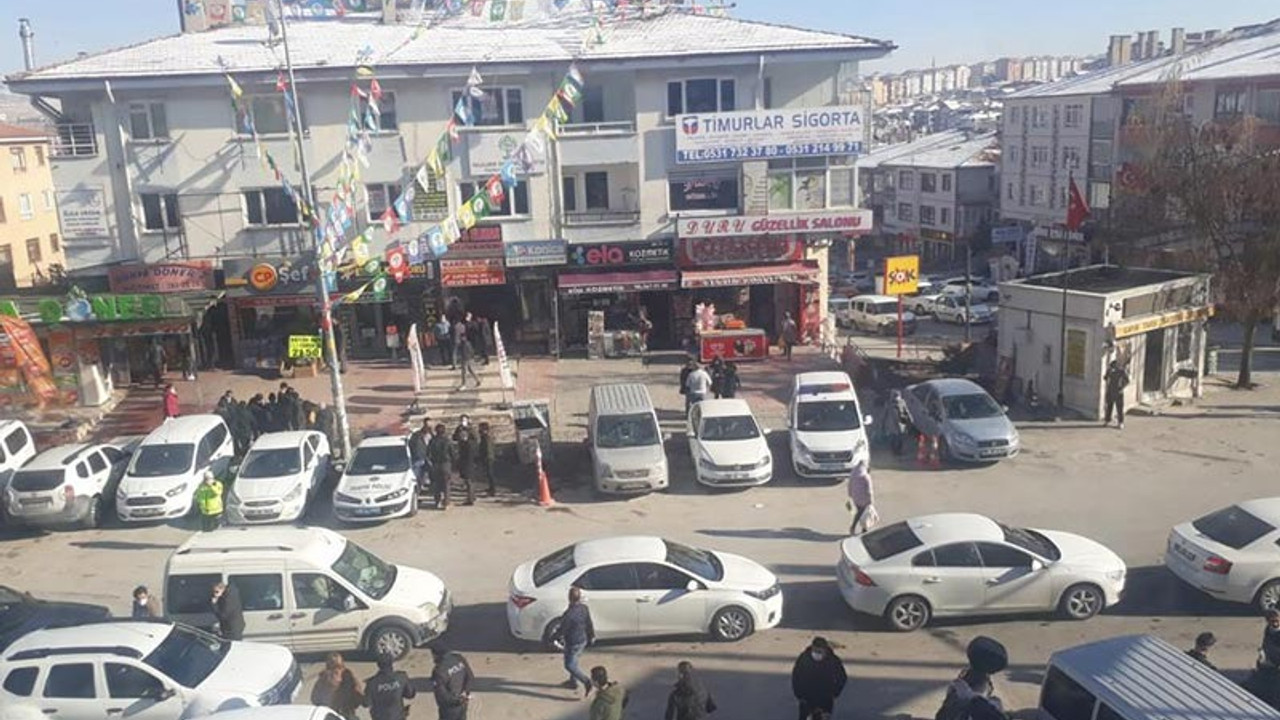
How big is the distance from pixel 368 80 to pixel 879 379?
17.2m

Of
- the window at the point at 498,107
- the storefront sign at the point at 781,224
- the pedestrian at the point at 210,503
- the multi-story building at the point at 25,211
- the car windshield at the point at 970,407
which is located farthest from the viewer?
the multi-story building at the point at 25,211

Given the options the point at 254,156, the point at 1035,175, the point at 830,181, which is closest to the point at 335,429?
the point at 254,156

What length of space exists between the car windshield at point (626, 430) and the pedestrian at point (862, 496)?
4.77 meters

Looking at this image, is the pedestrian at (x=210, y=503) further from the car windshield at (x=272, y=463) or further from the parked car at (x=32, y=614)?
the parked car at (x=32, y=614)

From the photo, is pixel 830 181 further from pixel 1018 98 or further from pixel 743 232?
pixel 1018 98

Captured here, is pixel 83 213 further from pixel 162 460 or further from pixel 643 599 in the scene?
pixel 643 599

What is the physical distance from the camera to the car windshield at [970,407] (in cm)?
2200

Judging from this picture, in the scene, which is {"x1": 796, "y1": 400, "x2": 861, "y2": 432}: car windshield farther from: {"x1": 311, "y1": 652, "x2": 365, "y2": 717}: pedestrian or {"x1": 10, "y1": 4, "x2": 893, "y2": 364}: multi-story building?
{"x1": 311, "y1": 652, "x2": 365, "y2": 717}: pedestrian

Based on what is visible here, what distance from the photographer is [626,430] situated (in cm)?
2086

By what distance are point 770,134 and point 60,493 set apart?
20.7m

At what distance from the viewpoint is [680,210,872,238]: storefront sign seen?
102 feet

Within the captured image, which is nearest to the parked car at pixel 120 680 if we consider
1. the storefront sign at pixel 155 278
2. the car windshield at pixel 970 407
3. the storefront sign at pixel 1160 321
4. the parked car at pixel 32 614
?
the parked car at pixel 32 614

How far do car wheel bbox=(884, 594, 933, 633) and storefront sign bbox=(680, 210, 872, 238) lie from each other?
18734 millimetres

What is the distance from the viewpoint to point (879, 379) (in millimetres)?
27406
